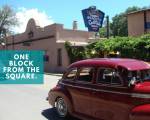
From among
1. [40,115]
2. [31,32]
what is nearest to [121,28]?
[31,32]

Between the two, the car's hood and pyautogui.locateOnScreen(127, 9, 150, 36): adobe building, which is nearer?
the car's hood


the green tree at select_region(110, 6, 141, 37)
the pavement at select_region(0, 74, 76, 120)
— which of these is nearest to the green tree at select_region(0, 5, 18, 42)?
the green tree at select_region(110, 6, 141, 37)

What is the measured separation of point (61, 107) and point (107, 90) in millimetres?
2160

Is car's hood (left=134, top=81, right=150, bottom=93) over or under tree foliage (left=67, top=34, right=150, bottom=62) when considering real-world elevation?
under

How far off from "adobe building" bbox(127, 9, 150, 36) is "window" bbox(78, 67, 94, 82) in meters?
17.0

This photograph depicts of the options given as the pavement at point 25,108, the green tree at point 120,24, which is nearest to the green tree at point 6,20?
the green tree at point 120,24

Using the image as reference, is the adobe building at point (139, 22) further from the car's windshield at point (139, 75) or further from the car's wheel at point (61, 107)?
the car's windshield at point (139, 75)

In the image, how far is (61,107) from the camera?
30.1ft

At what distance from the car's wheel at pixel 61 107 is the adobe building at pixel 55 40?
2231 cm

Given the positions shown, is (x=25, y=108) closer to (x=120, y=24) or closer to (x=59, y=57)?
(x=59, y=57)

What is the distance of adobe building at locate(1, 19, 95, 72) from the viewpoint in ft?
112

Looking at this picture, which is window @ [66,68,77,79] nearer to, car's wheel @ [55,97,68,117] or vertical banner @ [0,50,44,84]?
car's wheel @ [55,97,68,117]

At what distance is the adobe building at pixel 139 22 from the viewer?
24.9m

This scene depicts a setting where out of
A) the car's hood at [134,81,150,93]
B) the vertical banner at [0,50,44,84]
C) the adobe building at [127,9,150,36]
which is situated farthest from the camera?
the adobe building at [127,9,150,36]
